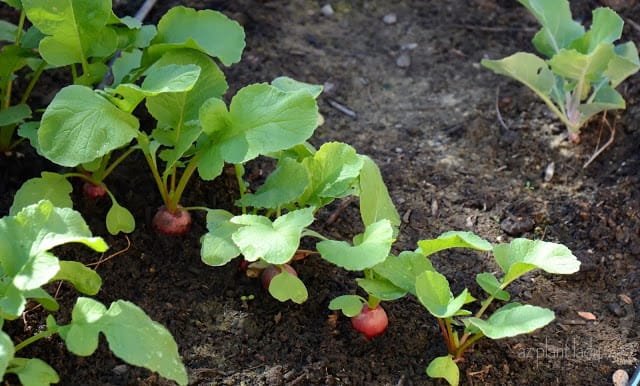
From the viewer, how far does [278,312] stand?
2082mm

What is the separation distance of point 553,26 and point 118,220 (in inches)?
55.2

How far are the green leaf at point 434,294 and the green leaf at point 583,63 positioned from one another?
2.95ft

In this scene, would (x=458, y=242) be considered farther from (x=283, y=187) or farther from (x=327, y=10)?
(x=327, y=10)

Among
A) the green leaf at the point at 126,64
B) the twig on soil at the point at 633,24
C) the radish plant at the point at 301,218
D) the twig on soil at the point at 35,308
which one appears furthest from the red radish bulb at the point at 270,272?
the twig on soil at the point at 633,24

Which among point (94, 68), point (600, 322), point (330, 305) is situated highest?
point (94, 68)

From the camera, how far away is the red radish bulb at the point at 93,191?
7.38 feet

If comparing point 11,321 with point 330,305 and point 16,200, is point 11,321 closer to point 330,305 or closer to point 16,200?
point 16,200

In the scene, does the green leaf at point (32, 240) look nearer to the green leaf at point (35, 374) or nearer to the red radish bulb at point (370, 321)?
the green leaf at point (35, 374)

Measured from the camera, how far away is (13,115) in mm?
2184

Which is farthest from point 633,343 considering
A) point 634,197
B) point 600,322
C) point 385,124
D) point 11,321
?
point 11,321

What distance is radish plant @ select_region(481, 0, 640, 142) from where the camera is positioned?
2.45 metres

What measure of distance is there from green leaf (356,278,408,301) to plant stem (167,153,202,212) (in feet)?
1.66

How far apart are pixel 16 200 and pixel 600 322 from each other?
145 cm

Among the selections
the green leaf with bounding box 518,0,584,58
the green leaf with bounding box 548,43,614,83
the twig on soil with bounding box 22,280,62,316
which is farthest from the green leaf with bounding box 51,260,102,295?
the green leaf with bounding box 518,0,584,58
